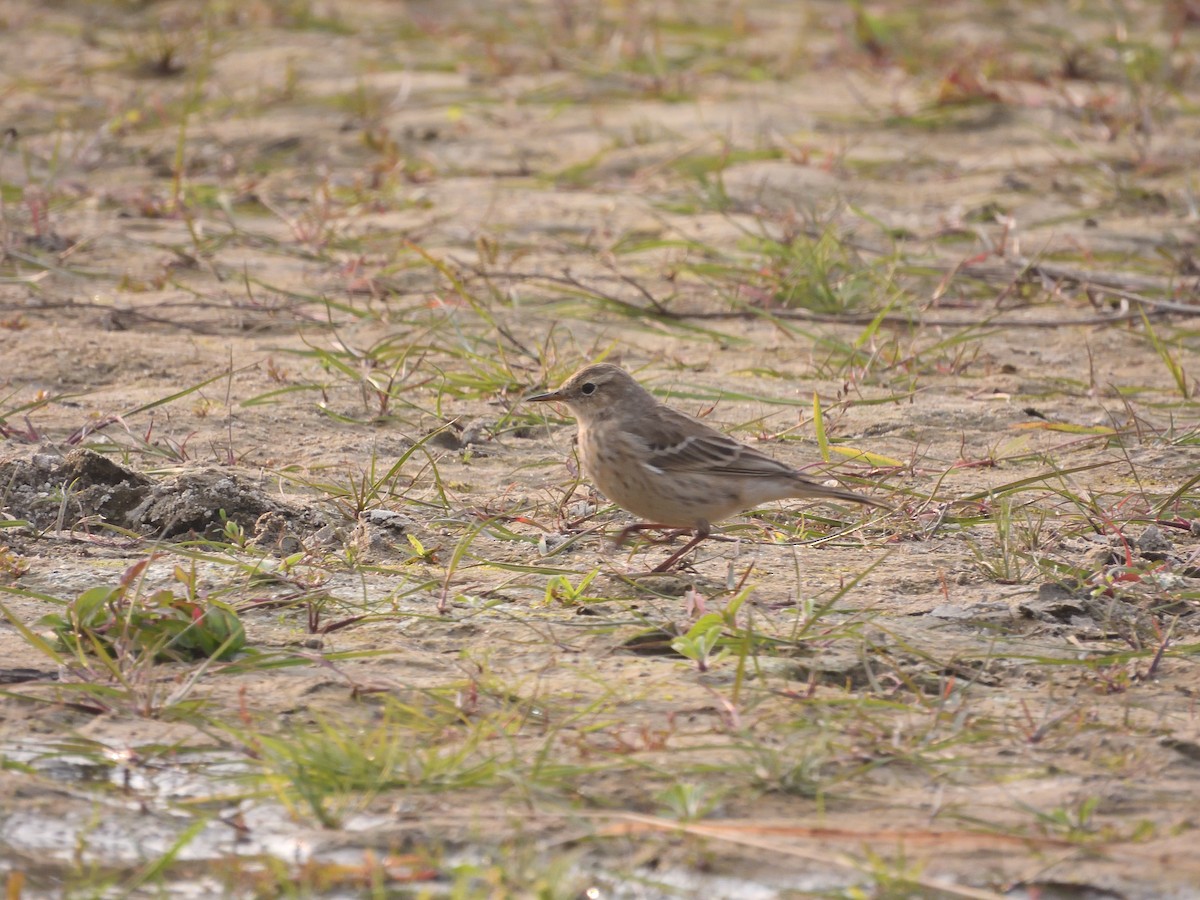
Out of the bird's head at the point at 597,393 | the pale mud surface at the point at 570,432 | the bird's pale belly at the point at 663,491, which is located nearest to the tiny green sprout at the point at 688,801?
the pale mud surface at the point at 570,432

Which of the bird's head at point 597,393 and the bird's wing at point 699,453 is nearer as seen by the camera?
the bird's wing at point 699,453

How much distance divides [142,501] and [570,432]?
1929 mm

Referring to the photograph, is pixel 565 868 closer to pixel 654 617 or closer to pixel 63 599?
pixel 654 617

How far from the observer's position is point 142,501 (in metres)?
5.44

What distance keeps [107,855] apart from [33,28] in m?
10.5

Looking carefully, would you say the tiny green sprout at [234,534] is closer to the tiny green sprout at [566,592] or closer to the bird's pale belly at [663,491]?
the tiny green sprout at [566,592]

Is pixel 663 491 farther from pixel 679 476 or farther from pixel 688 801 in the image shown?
pixel 688 801

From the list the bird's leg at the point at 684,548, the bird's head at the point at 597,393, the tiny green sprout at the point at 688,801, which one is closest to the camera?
the tiny green sprout at the point at 688,801

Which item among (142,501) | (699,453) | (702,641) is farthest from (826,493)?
(142,501)

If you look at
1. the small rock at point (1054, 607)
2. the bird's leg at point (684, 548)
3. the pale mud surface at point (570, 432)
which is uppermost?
the pale mud surface at point (570, 432)

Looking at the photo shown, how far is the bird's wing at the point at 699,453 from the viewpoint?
18.4 feet

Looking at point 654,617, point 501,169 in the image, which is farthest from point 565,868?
point 501,169

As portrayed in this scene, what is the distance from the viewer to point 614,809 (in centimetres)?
369

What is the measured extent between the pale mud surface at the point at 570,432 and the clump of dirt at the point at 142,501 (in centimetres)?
2
